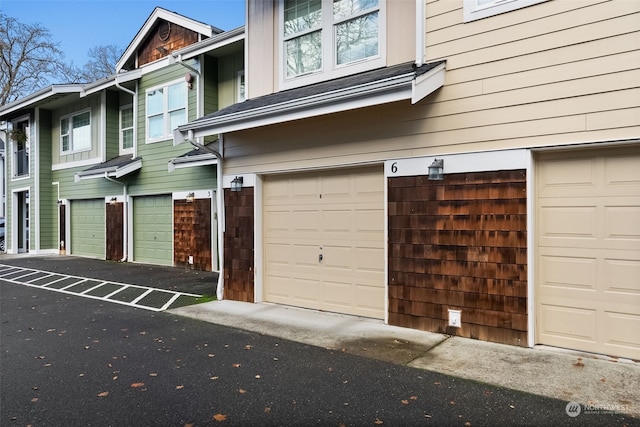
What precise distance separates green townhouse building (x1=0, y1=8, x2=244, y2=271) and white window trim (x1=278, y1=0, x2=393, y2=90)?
3319 millimetres

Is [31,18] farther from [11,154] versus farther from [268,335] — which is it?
[268,335]

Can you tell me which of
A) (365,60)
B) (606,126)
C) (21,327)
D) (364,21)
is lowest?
(21,327)

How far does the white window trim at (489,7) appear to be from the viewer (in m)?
4.89

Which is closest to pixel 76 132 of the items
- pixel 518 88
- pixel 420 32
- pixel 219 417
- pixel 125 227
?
pixel 125 227

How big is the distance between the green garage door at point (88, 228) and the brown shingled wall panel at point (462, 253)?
12.4 m

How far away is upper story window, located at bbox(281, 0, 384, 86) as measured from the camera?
6.36m

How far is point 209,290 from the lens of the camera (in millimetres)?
8797

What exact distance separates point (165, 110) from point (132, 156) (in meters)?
2.69

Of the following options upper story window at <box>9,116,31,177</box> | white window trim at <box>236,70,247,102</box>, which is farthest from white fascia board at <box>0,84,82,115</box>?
white window trim at <box>236,70,247,102</box>

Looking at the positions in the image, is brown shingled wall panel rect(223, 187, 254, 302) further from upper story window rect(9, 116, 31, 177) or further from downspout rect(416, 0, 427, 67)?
upper story window rect(9, 116, 31, 177)

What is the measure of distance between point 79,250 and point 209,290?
9.86 metres

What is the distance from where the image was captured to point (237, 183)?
7.62 metres

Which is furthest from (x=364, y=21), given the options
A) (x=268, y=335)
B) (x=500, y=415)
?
(x=500, y=415)

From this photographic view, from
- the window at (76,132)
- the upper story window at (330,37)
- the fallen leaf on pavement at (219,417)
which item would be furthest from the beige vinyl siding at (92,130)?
the fallen leaf on pavement at (219,417)
